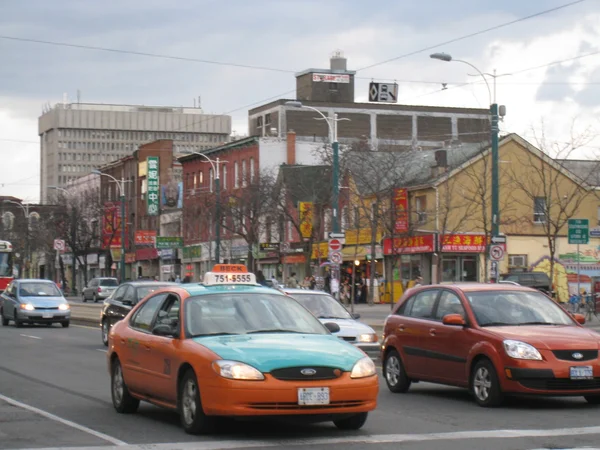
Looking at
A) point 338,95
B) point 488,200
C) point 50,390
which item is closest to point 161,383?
point 50,390

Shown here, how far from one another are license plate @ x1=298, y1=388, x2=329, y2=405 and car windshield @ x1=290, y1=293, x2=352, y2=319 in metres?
9.77

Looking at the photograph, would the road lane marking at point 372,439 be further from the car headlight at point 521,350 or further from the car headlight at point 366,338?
the car headlight at point 366,338

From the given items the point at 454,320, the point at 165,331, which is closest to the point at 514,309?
the point at 454,320

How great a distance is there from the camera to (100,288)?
2704 inches

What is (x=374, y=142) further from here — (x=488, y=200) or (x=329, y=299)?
(x=329, y=299)

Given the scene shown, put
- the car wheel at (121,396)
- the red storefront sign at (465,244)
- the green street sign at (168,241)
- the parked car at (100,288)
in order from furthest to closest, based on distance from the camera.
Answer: the green street sign at (168,241)
the parked car at (100,288)
the red storefront sign at (465,244)
the car wheel at (121,396)

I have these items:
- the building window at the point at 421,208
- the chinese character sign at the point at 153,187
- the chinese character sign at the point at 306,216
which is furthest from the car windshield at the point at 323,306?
the chinese character sign at the point at 153,187

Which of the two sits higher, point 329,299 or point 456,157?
point 456,157

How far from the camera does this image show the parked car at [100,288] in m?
68.2

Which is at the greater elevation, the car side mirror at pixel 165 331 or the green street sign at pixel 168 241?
the green street sign at pixel 168 241

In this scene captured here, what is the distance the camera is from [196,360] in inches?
423

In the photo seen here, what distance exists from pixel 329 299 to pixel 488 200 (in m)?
35.8

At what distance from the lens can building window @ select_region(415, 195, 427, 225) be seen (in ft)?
188

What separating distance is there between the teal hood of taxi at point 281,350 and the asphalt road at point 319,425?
76cm
